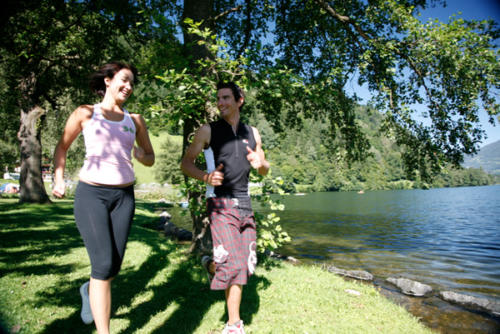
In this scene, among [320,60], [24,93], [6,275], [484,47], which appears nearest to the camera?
[6,275]

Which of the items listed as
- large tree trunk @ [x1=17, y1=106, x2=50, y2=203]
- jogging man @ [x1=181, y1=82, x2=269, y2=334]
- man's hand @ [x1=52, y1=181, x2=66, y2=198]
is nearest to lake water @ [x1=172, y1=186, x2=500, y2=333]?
jogging man @ [x1=181, y1=82, x2=269, y2=334]

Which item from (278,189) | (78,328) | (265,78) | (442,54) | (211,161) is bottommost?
(78,328)

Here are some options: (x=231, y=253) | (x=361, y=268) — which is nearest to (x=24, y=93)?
(x=231, y=253)

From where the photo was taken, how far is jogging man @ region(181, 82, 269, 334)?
299cm

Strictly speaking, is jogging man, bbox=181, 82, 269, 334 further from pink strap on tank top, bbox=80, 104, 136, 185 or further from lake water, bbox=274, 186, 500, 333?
lake water, bbox=274, 186, 500, 333

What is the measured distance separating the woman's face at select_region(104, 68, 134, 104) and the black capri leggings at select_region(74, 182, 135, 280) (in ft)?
3.03

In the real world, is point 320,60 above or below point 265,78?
above

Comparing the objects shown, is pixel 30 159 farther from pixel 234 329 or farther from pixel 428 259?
pixel 428 259

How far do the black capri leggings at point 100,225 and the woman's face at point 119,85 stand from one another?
0.92m

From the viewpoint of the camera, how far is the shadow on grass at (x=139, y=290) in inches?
137

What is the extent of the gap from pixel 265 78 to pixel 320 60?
554 cm

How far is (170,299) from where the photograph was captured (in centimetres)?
424

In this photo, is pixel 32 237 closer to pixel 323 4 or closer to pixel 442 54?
pixel 323 4

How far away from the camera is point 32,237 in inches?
298
